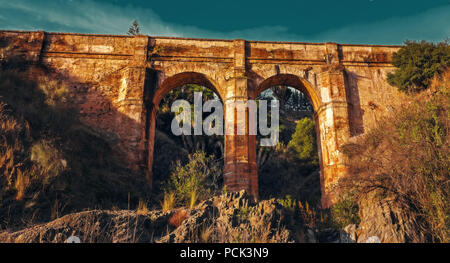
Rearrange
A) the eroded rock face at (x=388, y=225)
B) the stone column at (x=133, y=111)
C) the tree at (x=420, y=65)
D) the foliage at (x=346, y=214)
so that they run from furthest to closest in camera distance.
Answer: the tree at (x=420, y=65) → the stone column at (x=133, y=111) → the foliage at (x=346, y=214) → the eroded rock face at (x=388, y=225)

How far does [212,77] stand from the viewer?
42.8ft

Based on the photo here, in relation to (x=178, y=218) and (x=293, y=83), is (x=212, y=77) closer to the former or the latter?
(x=293, y=83)

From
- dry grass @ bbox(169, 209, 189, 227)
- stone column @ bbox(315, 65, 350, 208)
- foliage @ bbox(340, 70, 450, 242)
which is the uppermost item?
stone column @ bbox(315, 65, 350, 208)

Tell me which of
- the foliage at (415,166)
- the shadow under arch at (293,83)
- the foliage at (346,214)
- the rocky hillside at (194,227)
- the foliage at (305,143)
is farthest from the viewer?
the foliage at (305,143)

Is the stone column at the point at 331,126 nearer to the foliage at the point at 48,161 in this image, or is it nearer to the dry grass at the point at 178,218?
the foliage at the point at 48,161

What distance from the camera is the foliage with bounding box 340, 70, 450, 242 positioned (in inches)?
242

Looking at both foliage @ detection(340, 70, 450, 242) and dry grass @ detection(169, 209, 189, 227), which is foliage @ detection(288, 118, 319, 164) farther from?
dry grass @ detection(169, 209, 189, 227)

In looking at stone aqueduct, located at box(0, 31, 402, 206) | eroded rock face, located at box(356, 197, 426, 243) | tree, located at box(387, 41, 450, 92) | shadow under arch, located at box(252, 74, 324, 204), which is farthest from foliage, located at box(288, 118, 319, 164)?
eroded rock face, located at box(356, 197, 426, 243)

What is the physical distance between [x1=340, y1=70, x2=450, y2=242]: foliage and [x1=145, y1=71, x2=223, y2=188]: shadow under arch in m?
6.96

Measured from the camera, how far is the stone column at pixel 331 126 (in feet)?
39.5

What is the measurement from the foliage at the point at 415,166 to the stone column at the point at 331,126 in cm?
394

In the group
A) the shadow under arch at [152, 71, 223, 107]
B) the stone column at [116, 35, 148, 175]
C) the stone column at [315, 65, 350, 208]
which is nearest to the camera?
the stone column at [116, 35, 148, 175]

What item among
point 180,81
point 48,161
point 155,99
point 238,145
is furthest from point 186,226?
point 180,81

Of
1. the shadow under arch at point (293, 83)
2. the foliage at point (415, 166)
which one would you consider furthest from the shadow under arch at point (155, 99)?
the foliage at point (415, 166)
